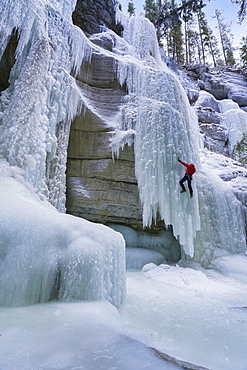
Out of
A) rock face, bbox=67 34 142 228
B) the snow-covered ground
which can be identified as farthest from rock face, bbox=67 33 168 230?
the snow-covered ground

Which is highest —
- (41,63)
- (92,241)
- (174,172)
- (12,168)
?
(41,63)

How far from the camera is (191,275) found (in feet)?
20.1

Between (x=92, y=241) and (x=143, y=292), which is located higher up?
(x=92, y=241)

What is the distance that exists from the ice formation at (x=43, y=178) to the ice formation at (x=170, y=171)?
181cm

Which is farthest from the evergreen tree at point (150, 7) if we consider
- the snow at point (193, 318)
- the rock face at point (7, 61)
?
the snow at point (193, 318)

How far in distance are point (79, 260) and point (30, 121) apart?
3.60 meters

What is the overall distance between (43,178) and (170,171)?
134 inches

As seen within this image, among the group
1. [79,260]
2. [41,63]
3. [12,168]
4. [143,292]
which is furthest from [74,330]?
[41,63]

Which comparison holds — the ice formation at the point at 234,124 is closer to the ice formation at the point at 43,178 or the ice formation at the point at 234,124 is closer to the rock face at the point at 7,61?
the ice formation at the point at 43,178

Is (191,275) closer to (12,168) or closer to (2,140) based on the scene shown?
(12,168)

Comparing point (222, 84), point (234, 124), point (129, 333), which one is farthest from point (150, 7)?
point (129, 333)

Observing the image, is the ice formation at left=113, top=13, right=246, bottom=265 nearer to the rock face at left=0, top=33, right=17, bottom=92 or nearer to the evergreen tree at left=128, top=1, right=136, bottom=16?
the rock face at left=0, top=33, right=17, bottom=92

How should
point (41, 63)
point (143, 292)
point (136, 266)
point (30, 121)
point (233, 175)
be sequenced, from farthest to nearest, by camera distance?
1. point (233, 175)
2. point (136, 266)
3. point (41, 63)
4. point (30, 121)
5. point (143, 292)

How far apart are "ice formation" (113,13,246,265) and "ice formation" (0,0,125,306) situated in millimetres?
1809
